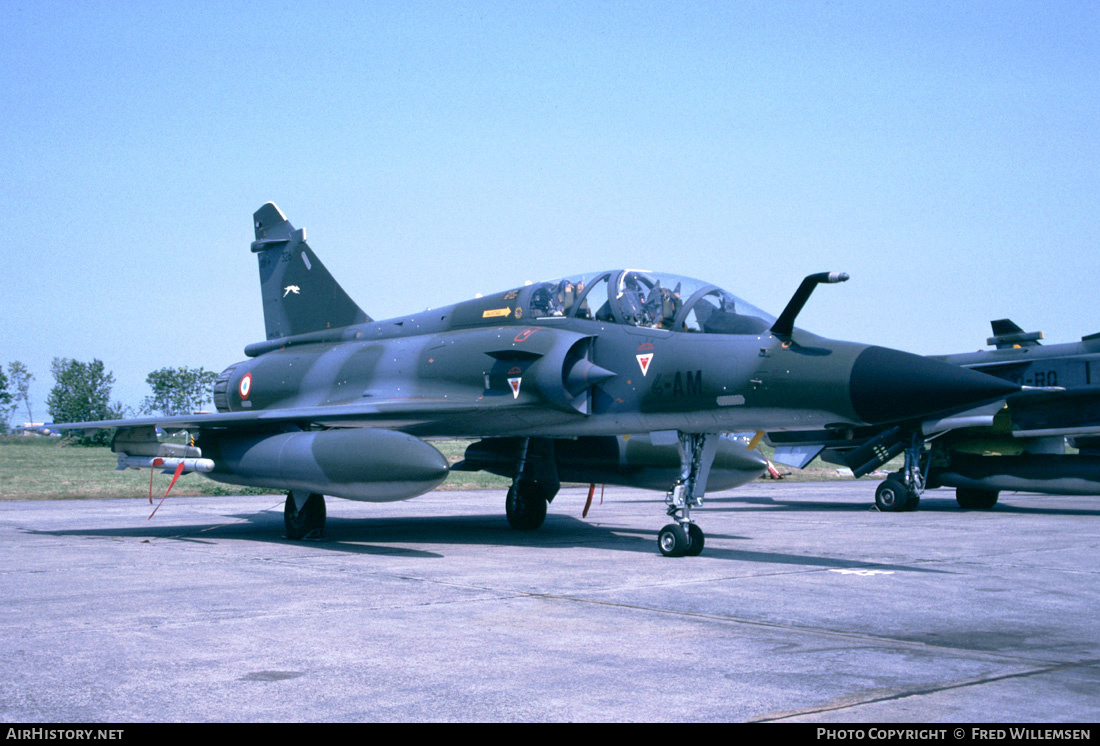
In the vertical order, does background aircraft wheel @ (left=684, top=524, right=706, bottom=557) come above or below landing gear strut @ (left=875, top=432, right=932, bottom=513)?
above

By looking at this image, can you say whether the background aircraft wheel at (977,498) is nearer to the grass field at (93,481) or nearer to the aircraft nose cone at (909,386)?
the grass field at (93,481)

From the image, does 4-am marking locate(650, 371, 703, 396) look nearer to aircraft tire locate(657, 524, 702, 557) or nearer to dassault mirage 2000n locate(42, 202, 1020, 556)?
dassault mirage 2000n locate(42, 202, 1020, 556)

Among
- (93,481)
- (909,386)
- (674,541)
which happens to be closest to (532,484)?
(674,541)

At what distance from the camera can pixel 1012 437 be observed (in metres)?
19.4

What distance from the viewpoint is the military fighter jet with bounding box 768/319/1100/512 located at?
1859 centimetres

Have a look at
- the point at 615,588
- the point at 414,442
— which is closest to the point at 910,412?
the point at 615,588

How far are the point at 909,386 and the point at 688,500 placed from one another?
2.85m

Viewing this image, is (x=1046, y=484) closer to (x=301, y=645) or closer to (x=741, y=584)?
(x=741, y=584)

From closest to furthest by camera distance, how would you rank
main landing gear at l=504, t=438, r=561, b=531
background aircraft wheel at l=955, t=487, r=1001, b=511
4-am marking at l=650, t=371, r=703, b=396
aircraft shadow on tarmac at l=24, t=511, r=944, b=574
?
4-am marking at l=650, t=371, r=703, b=396 < aircraft shadow on tarmac at l=24, t=511, r=944, b=574 < main landing gear at l=504, t=438, r=561, b=531 < background aircraft wheel at l=955, t=487, r=1001, b=511

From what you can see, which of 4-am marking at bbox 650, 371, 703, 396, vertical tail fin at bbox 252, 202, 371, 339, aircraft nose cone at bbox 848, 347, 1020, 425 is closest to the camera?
aircraft nose cone at bbox 848, 347, 1020, 425

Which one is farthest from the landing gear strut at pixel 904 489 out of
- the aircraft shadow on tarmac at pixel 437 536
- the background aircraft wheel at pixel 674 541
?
the background aircraft wheel at pixel 674 541

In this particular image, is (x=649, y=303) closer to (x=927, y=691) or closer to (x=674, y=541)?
(x=674, y=541)
